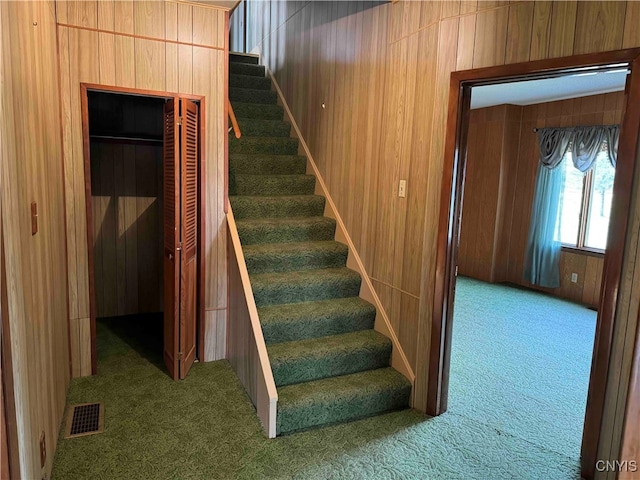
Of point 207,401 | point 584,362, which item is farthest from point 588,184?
point 207,401

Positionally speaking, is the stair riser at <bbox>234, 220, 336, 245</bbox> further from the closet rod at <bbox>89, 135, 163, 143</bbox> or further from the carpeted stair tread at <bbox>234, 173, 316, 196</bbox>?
the closet rod at <bbox>89, 135, 163, 143</bbox>

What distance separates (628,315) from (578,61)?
1230mm

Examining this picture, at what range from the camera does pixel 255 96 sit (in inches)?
203

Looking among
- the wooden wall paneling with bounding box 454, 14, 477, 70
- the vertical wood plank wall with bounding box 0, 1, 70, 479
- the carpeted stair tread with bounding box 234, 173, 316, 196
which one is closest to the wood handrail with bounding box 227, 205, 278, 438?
the carpeted stair tread with bounding box 234, 173, 316, 196

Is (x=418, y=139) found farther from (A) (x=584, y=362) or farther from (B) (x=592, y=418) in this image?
(A) (x=584, y=362)

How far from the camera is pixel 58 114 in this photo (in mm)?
2867

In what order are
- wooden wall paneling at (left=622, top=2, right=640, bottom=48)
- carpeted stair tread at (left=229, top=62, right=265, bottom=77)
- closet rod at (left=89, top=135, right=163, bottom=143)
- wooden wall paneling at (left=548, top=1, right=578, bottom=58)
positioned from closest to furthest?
wooden wall paneling at (left=622, top=2, right=640, bottom=48)
wooden wall paneling at (left=548, top=1, right=578, bottom=58)
closet rod at (left=89, top=135, right=163, bottom=143)
carpeted stair tread at (left=229, top=62, right=265, bottom=77)

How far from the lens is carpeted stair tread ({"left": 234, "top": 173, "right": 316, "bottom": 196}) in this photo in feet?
13.2

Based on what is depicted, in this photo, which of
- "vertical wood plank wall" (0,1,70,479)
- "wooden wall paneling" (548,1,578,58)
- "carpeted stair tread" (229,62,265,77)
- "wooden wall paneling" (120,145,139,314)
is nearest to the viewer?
"vertical wood plank wall" (0,1,70,479)

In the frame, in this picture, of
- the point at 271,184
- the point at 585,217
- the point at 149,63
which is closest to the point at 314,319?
the point at 271,184

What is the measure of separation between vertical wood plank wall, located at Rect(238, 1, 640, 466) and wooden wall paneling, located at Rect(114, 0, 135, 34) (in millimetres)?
1649

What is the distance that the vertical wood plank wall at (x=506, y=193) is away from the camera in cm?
587

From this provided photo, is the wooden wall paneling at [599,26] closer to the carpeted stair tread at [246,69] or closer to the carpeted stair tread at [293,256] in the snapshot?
the carpeted stair tread at [293,256]

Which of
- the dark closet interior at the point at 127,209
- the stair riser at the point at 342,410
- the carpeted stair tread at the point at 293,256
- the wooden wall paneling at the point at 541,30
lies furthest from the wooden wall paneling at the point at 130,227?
the wooden wall paneling at the point at 541,30
